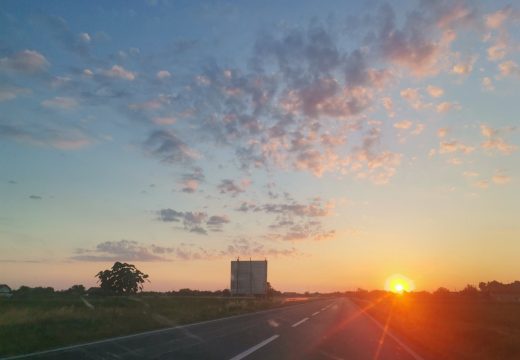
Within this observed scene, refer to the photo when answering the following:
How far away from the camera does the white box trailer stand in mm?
66312

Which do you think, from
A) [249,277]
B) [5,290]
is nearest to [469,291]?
[249,277]

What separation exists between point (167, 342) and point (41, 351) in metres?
3.81

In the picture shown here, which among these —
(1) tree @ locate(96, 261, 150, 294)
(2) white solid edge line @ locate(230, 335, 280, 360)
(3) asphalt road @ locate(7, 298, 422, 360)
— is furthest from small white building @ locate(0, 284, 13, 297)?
(2) white solid edge line @ locate(230, 335, 280, 360)

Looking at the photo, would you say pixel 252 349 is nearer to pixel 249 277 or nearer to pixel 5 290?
pixel 249 277

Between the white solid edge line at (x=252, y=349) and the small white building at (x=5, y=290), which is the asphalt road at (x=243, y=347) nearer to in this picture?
the white solid edge line at (x=252, y=349)

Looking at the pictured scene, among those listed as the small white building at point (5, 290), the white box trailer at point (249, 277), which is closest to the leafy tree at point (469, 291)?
the white box trailer at point (249, 277)

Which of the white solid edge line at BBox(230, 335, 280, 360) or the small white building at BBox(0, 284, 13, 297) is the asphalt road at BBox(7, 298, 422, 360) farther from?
the small white building at BBox(0, 284, 13, 297)

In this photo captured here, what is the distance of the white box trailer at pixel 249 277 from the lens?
6631cm

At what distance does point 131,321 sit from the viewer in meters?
23.9

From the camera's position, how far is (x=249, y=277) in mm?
66875

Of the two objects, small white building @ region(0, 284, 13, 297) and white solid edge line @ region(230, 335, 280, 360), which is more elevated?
small white building @ region(0, 284, 13, 297)

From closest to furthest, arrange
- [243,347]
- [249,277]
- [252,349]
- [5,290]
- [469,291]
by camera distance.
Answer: [252,349] < [243,347] < [5,290] < [249,277] < [469,291]

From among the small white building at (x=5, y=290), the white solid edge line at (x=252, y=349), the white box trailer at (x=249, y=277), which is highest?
the white box trailer at (x=249, y=277)

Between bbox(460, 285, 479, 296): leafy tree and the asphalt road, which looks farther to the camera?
bbox(460, 285, 479, 296): leafy tree
